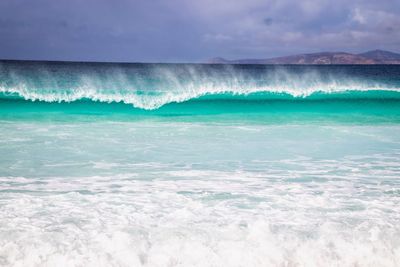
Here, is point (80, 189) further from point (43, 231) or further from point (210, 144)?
point (210, 144)

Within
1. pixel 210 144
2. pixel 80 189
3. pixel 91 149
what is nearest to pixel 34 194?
pixel 80 189

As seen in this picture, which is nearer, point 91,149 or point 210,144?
point 91,149

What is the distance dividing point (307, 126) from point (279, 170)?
5.64m

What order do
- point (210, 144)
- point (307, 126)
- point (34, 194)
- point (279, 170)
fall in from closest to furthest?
1. point (34, 194)
2. point (279, 170)
3. point (210, 144)
4. point (307, 126)

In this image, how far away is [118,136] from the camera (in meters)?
8.16

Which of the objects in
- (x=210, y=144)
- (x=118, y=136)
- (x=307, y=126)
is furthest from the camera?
(x=307, y=126)

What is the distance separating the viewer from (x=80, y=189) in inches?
165

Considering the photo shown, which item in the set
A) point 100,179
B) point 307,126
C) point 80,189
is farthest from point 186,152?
point 307,126

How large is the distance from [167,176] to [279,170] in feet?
5.10

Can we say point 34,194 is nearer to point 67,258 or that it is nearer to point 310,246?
point 67,258

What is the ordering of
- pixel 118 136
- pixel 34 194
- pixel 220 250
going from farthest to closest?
pixel 118 136, pixel 34 194, pixel 220 250

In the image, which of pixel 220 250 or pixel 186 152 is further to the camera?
pixel 186 152

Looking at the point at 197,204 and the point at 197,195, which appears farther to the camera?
the point at 197,195

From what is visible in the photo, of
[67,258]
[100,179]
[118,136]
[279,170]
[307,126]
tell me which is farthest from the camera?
[307,126]
